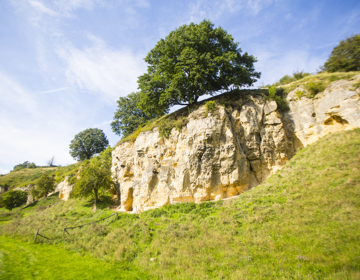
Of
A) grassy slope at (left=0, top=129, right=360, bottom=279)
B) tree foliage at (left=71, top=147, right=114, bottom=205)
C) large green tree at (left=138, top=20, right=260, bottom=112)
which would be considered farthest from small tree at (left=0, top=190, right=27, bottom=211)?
large green tree at (left=138, top=20, right=260, bottom=112)

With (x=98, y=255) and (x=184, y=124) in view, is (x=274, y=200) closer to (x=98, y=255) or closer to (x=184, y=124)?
(x=184, y=124)

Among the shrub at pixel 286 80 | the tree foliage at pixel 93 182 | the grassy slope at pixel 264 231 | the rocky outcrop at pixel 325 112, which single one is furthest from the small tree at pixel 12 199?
the shrub at pixel 286 80

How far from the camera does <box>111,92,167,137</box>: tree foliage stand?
34.1m

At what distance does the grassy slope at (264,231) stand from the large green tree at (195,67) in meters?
11.3

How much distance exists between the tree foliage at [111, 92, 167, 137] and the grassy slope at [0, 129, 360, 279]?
67.9ft

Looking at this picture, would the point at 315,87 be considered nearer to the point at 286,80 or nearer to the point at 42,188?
the point at 286,80

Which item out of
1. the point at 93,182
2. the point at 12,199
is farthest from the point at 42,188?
the point at 93,182

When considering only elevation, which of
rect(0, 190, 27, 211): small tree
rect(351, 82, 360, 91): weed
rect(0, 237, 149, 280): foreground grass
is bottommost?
rect(0, 237, 149, 280): foreground grass

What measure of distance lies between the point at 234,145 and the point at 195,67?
9.08 m

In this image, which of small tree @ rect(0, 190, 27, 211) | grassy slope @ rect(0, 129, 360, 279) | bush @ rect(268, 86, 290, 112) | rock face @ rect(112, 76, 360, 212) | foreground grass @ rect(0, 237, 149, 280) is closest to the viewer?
grassy slope @ rect(0, 129, 360, 279)

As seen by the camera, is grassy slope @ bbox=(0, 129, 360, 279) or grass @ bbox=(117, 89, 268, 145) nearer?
grassy slope @ bbox=(0, 129, 360, 279)

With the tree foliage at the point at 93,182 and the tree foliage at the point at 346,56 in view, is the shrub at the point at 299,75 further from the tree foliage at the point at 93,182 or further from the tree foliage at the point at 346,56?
the tree foliage at the point at 93,182

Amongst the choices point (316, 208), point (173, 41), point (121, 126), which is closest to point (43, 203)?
point (121, 126)

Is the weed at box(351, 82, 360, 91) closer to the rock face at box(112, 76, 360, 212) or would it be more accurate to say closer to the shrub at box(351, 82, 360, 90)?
the shrub at box(351, 82, 360, 90)
